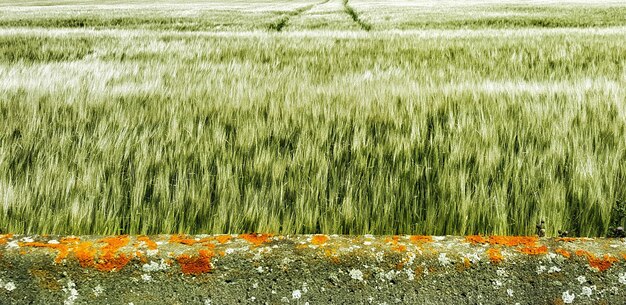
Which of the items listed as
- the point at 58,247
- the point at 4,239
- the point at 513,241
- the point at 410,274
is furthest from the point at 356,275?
the point at 4,239

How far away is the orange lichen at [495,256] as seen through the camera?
1.20 metres

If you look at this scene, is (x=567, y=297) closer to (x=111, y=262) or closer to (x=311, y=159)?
(x=111, y=262)

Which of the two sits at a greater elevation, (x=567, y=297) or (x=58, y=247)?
(x=58, y=247)

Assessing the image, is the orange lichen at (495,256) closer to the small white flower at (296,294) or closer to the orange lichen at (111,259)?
the small white flower at (296,294)

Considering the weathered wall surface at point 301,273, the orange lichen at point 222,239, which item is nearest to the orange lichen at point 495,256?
the weathered wall surface at point 301,273

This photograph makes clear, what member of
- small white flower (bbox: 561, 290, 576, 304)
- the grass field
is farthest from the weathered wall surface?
the grass field

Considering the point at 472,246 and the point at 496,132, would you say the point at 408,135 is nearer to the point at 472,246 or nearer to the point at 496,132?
the point at 496,132

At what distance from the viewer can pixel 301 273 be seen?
1.19 metres

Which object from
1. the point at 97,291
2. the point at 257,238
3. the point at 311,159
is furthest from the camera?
the point at 311,159

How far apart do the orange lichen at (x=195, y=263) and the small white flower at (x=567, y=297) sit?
2.32ft

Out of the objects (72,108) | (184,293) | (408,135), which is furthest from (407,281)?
(72,108)

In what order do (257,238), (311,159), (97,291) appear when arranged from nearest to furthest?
(97,291) < (257,238) < (311,159)

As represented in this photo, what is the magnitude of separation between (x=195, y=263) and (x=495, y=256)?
61cm

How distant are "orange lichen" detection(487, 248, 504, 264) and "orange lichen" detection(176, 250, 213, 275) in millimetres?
565
